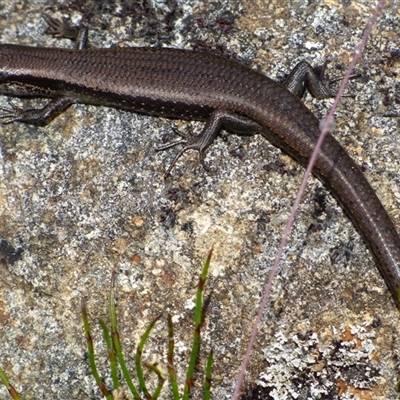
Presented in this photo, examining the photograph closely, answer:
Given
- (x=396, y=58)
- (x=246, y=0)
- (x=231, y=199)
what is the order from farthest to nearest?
(x=246, y=0), (x=396, y=58), (x=231, y=199)

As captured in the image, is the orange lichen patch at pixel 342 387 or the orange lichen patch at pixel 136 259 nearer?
the orange lichen patch at pixel 342 387

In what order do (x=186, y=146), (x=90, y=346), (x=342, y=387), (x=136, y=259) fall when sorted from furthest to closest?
(x=186, y=146)
(x=136, y=259)
(x=342, y=387)
(x=90, y=346)

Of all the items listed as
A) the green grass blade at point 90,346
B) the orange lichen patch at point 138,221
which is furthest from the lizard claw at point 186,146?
the green grass blade at point 90,346

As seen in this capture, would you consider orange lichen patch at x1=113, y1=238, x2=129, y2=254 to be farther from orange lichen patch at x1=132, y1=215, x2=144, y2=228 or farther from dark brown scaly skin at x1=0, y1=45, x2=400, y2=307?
dark brown scaly skin at x1=0, y1=45, x2=400, y2=307

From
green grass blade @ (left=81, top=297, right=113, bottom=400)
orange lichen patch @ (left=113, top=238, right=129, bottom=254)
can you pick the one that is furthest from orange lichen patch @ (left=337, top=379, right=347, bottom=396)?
orange lichen patch @ (left=113, top=238, right=129, bottom=254)


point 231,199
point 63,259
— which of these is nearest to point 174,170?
point 231,199

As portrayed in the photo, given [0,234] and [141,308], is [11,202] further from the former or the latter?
[141,308]

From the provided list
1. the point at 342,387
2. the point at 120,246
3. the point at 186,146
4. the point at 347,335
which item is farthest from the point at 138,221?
the point at 342,387

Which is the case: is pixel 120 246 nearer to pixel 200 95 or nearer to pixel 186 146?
pixel 186 146

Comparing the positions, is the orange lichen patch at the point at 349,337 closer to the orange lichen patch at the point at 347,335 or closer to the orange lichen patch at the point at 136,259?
the orange lichen patch at the point at 347,335
